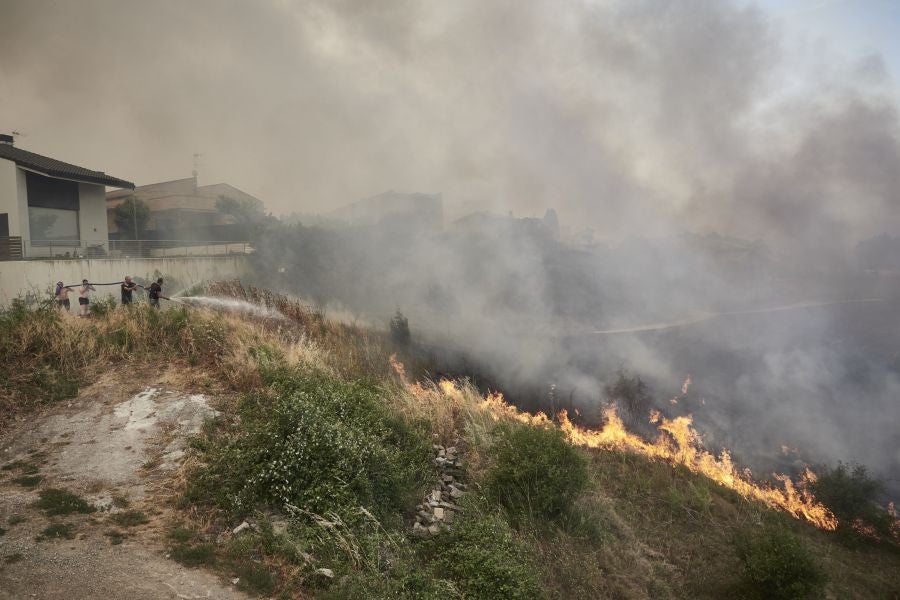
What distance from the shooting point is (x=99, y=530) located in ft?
15.1

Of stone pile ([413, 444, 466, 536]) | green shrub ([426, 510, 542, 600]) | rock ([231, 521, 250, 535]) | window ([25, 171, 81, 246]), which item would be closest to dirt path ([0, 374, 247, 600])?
rock ([231, 521, 250, 535])

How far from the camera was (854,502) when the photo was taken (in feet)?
33.9

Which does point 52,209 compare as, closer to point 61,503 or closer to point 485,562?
point 61,503

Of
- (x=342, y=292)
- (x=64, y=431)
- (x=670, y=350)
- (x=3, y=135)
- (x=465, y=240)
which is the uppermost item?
(x=3, y=135)

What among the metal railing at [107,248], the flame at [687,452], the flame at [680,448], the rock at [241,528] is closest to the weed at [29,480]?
the rock at [241,528]

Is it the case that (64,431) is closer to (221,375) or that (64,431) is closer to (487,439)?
(221,375)

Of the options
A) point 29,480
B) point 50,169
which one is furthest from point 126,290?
point 29,480

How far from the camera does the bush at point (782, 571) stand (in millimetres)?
5645

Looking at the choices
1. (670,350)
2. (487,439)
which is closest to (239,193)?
(670,350)

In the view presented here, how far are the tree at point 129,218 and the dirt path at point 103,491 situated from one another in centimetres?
2708

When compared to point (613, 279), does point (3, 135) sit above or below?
above

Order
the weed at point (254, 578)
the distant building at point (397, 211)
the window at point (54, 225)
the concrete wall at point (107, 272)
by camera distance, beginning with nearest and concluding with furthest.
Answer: the weed at point (254, 578) < the concrete wall at point (107, 272) < the window at point (54, 225) < the distant building at point (397, 211)

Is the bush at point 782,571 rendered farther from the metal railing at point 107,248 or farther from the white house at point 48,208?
the white house at point 48,208

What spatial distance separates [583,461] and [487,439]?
1772mm
